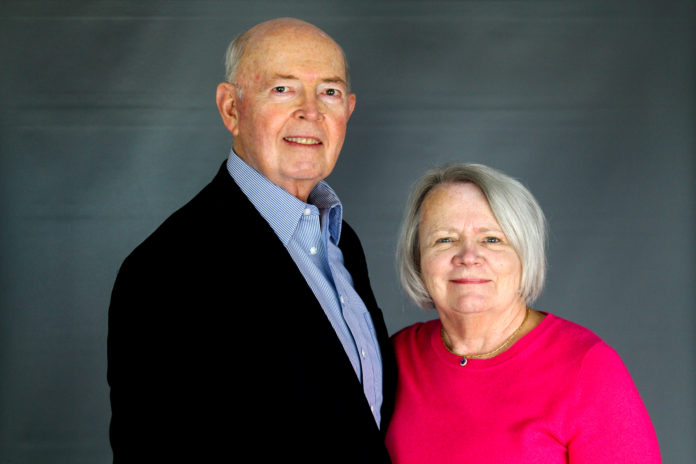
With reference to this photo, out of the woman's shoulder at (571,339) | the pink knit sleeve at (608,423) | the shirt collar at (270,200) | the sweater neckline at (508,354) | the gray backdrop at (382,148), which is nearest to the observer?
the pink knit sleeve at (608,423)

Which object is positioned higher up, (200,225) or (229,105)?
(229,105)

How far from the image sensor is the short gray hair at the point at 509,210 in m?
2.11

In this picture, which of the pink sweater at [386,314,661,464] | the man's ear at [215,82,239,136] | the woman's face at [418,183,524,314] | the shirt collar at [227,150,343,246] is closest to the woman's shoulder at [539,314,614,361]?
the pink sweater at [386,314,661,464]

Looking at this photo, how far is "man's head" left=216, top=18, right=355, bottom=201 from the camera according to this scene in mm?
2244

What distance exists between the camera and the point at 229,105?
235cm

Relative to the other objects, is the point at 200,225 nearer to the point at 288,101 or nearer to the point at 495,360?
the point at 288,101

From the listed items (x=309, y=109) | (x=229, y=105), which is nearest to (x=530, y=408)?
(x=309, y=109)

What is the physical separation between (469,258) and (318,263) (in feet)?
1.49

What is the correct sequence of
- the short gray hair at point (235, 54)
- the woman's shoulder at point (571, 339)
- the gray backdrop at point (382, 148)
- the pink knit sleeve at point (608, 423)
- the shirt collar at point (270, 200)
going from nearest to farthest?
1. the pink knit sleeve at point (608, 423)
2. the woman's shoulder at point (571, 339)
3. the shirt collar at point (270, 200)
4. the short gray hair at point (235, 54)
5. the gray backdrop at point (382, 148)

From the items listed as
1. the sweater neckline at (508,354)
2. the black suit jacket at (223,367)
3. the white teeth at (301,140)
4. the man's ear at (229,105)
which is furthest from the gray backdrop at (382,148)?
the black suit jacket at (223,367)

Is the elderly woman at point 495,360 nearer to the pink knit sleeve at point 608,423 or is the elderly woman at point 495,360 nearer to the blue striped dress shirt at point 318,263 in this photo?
the pink knit sleeve at point 608,423

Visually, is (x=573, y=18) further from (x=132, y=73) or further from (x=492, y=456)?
(x=492, y=456)

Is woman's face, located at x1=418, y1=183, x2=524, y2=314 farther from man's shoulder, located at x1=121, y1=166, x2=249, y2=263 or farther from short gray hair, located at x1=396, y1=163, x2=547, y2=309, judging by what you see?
man's shoulder, located at x1=121, y1=166, x2=249, y2=263

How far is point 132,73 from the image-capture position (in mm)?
3643
